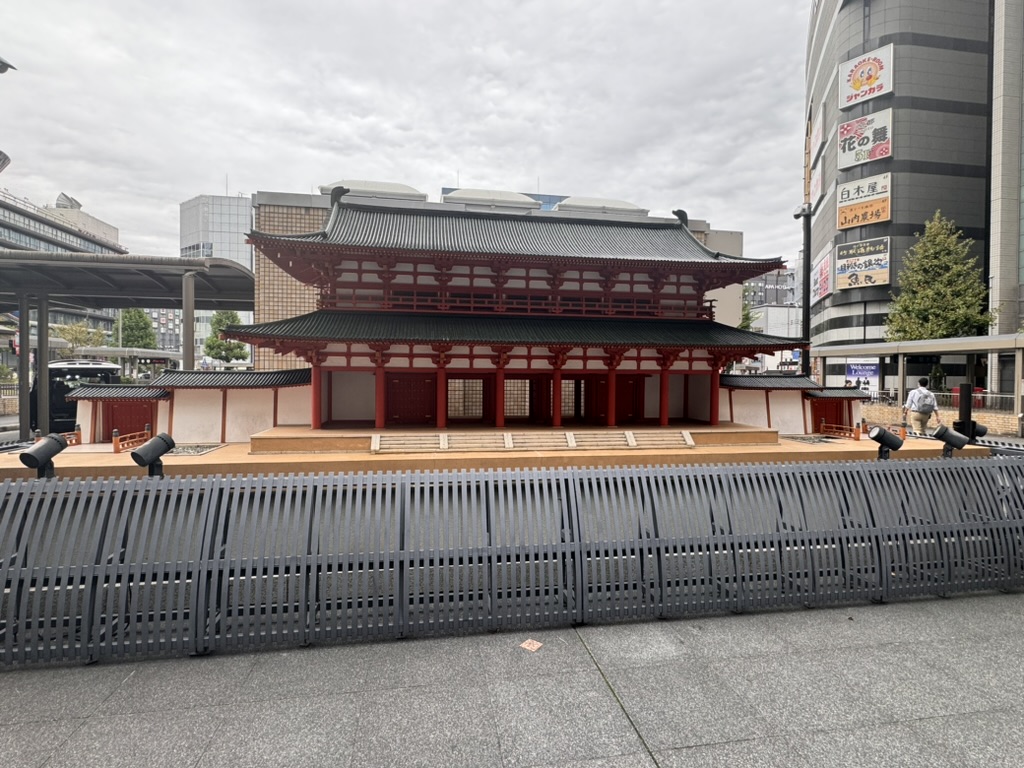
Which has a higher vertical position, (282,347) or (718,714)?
(282,347)

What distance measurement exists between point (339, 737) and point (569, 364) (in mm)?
15724

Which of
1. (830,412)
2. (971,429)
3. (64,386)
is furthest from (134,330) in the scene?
(971,429)

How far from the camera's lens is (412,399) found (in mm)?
18953

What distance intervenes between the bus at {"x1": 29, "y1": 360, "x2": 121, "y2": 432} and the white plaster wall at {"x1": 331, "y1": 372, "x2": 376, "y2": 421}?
12339 mm

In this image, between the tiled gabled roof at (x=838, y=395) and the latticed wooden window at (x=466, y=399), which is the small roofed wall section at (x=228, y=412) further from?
the tiled gabled roof at (x=838, y=395)

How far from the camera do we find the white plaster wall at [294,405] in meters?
17.8

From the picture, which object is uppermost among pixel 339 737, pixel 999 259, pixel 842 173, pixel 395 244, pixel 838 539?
pixel 842 173

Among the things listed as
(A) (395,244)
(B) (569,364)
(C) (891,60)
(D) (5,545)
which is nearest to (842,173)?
(C) (891,60)

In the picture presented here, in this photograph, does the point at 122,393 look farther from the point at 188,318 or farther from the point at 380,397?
the point at 380,397

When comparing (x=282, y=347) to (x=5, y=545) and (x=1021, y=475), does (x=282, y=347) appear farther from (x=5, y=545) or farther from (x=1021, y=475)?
(x=1021, y=475)

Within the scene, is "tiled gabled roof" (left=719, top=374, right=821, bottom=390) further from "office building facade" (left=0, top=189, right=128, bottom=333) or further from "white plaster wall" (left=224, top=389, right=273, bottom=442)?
"office building facade" (left=0, top=189, right=128, bottom=333)

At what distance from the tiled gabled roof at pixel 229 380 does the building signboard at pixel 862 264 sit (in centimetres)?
5018

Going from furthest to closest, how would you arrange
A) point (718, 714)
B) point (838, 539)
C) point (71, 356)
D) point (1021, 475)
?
1. point (71, 356)
2. point (1021, 475)
3. point (838, 539)
4. point (718, 714)

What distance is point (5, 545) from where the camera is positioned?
4.45 m
